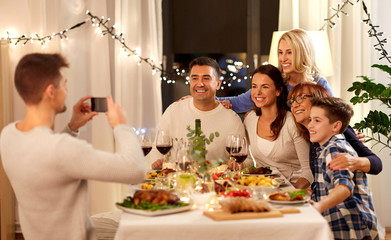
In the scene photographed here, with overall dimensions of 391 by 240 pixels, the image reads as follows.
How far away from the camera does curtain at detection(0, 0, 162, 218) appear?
4.79 m

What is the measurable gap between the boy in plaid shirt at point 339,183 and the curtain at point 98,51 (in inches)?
95.0

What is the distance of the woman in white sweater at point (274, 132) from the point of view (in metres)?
3.31

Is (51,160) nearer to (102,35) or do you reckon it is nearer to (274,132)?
(274,132)

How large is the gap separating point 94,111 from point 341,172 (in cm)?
116

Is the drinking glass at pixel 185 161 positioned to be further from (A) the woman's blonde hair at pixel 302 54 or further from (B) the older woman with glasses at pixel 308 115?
(A) the woman's blonde hair at pixel 302 54

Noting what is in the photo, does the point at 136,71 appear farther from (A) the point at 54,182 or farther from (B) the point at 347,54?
(A) the point at 54,182

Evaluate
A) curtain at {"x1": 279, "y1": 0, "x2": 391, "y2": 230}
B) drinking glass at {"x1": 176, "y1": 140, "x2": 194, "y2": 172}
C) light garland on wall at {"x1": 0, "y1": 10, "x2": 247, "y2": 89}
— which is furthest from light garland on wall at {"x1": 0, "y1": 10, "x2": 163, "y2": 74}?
drinking glass at {"x1": 176, "y1": 140, "x2": 194, "y2": 172}

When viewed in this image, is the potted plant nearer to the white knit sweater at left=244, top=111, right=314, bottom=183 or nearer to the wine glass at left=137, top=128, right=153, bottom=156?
the white knit sweater at left=244, top=111, right=314, bottom=183

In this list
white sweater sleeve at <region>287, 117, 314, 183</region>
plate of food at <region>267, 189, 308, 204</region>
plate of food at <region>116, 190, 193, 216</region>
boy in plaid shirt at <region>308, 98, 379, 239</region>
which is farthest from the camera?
white sweater sleeve at <region>287, 117, 314, 183</region>

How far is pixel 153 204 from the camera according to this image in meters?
2.11

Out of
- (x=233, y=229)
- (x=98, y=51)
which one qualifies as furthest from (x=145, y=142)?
(x=98, y=51)

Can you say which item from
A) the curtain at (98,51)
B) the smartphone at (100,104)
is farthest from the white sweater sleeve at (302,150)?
the curtain at (98,51)

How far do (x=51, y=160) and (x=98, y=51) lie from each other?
9.88ft

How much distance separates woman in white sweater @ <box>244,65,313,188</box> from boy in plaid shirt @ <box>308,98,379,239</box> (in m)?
0.51
